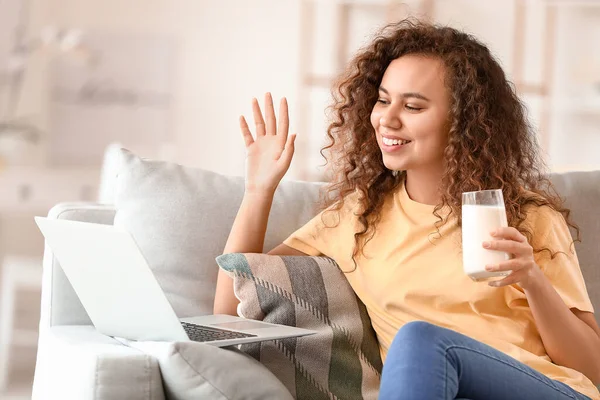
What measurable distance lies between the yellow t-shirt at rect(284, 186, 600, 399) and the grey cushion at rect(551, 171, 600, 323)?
243 millimetres

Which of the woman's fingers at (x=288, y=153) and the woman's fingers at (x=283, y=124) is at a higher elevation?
the woman's fingers at (x=283, y=124)

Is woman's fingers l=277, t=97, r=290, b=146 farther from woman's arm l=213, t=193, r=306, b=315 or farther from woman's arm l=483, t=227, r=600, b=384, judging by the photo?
woman's arm l=483, t=227, r=600, b=384

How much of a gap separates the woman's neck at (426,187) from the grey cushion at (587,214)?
1.16 ft

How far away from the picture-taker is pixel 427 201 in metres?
2.05

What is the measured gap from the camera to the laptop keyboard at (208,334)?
1.65 metres

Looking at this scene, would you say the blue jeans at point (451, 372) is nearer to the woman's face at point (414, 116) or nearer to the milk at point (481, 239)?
the milk at point (481, 239)

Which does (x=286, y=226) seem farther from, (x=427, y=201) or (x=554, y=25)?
(x=554, y=25)

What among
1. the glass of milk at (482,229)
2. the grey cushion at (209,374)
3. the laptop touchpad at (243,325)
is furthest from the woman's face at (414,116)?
the grey cushion at (209,374)

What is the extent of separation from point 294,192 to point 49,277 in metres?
0.63

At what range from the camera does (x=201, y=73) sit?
5.12m

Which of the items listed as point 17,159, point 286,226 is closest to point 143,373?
point 286,226

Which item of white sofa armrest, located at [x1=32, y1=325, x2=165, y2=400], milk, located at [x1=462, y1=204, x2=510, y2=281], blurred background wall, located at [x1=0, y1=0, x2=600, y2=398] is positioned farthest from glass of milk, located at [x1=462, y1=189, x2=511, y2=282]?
blurred background wall, located at [x1=0, y1=0, x2=600, y2=398]

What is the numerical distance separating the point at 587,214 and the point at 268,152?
0.80 meters

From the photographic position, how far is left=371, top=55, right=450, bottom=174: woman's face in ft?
6.42
